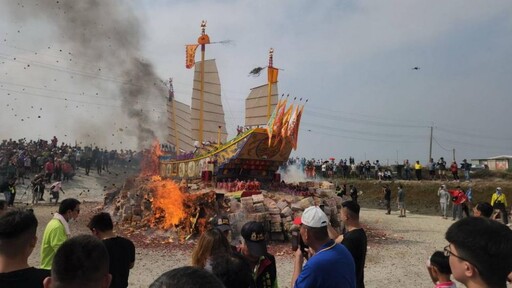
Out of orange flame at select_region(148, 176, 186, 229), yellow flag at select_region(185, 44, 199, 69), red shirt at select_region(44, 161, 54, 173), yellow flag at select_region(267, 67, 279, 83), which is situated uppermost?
yellow flag at select_region(185, 44, 199, 69)

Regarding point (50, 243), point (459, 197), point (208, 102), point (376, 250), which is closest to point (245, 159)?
point (208, 102)

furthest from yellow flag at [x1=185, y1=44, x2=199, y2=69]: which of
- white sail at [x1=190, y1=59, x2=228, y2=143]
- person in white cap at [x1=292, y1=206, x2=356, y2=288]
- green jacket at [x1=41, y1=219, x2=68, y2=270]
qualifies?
person in white cap at [x1=292, y1=206, x2=356, y2=288]

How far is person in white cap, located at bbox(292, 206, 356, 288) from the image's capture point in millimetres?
3082

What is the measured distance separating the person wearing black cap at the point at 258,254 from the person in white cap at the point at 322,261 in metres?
0.53

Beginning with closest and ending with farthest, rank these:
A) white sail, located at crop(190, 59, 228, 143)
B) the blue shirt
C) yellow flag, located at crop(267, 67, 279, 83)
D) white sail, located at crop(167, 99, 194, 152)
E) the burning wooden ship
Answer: the blue shirt
the burning wooden ship
yellow flag, located at crop(267, 67, 279, 83)
white sail, located at crop(190, 59, 228, 143)
white sail, located at crop(167, 99, 194, 152)

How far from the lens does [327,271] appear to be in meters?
3.10

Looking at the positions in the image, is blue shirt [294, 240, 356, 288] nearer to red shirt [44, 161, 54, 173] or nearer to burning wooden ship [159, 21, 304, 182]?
burning wooden ship [159, 21, 304, 182]

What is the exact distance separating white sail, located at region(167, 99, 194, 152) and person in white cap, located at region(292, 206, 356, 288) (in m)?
24.0

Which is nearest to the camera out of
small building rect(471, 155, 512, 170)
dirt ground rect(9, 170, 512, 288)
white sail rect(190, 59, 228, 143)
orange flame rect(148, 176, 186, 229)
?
dirt ground rect(9, 170, 512, 288)

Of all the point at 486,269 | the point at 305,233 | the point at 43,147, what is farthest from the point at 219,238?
the point at 43,147

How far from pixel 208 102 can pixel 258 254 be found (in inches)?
833

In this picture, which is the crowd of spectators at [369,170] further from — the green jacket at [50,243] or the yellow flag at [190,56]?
the green jacket at [50,243]

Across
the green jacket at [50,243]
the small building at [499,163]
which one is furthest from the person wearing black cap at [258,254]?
the small building at [499,163]

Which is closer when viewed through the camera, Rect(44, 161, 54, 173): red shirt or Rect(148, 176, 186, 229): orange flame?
Rect(148, 176, 186, 229): orange flame
